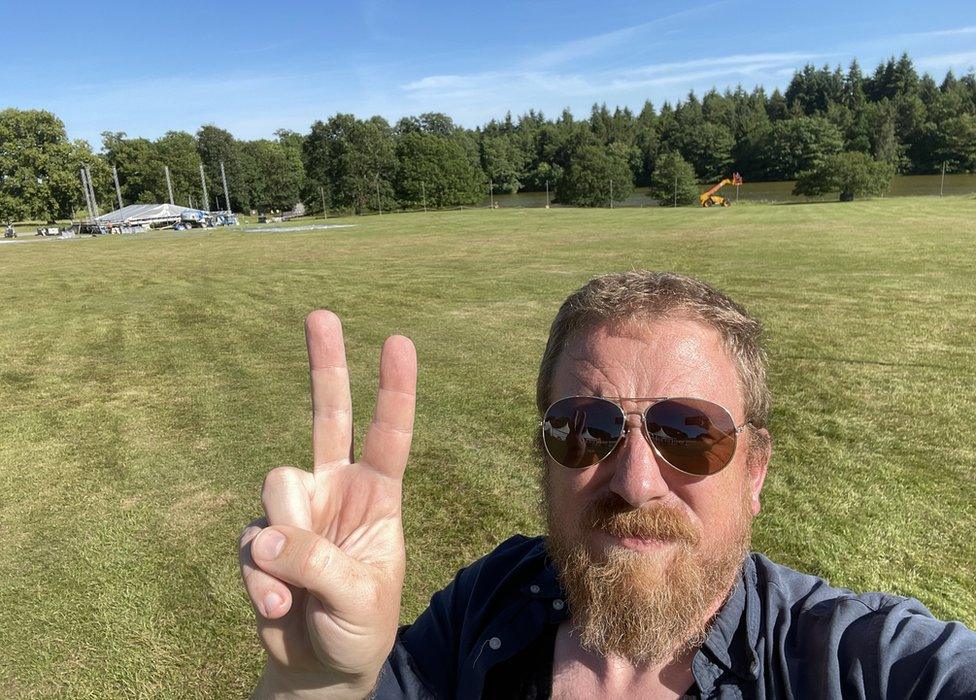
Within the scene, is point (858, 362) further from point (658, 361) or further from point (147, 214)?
point (147, 214)

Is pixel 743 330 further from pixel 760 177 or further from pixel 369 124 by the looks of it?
pixel 760 177

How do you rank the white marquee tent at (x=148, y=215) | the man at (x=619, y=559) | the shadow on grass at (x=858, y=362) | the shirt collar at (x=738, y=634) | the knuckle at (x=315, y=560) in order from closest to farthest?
the knuckle at (x=315, y=560)
the man at (x=619, y=559)
the shirt collar at (x=738, y=634)
the shadow on grass at (x=858, y=362)
the white marquee tent at (x=148, y=215)

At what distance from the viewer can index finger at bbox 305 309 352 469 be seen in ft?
5.36

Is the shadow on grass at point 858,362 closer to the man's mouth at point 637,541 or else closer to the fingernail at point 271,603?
the man's mouth at point 637,541

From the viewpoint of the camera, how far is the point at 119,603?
350 cm

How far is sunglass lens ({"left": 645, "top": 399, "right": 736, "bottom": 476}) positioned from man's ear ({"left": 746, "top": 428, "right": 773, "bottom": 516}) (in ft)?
0.53

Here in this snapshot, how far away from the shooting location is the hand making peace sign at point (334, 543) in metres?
1.26

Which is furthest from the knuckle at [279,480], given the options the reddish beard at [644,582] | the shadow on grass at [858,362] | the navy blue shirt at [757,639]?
the shadow on grass at [858,362]

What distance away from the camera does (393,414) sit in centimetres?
162

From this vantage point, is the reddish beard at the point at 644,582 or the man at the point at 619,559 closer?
the man at the point at 619,559

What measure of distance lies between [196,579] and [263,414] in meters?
2.95

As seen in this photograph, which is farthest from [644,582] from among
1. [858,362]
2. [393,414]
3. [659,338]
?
[858,362]

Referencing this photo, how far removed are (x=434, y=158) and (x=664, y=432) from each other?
87.5m

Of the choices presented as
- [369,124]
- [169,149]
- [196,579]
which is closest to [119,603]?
[196,579]
